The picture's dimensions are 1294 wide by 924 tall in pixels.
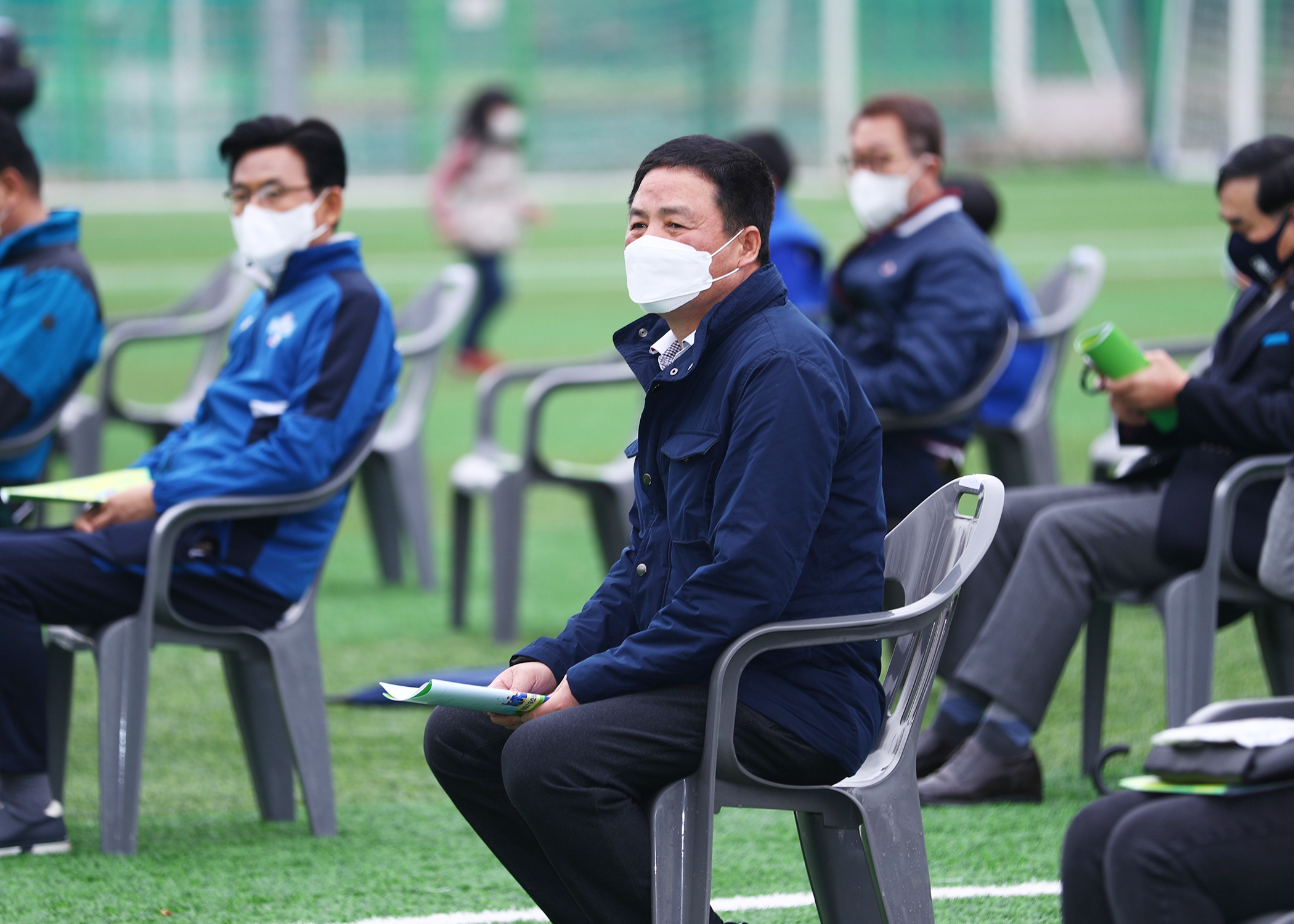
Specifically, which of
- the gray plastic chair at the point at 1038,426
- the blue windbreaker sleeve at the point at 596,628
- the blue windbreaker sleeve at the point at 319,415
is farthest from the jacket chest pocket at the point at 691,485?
the gray plastic chair at the point at 1038,426

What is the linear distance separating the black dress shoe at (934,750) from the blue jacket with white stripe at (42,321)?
2251 mm

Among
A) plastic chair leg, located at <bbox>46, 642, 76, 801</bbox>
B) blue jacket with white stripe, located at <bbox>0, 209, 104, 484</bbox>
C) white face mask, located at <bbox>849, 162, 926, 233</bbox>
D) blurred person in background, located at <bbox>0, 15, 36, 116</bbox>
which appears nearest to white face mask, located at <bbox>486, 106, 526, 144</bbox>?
blurred person in background, located at <bbox>0, 15, 36, 116</bbox>

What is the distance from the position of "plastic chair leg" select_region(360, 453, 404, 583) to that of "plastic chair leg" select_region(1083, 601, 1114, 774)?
313cm

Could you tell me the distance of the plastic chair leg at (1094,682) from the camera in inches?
178

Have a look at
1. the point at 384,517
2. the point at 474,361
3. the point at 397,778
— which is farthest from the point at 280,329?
the point at 474,361

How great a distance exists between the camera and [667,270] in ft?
9.71

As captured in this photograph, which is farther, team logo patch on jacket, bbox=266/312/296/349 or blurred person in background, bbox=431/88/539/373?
blurred person in background, bbox=431/88/539/373

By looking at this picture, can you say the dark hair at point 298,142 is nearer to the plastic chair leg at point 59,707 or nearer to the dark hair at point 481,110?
the plastic chair leg at point 59,707

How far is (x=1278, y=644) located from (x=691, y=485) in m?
1.93

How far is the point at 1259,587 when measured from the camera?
4051mm

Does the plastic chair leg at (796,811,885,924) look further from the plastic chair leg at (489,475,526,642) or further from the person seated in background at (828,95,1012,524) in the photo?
the plastic chair leg at (489,475,526,642)

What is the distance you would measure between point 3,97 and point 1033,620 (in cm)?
489

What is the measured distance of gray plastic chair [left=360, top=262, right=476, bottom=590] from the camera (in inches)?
265

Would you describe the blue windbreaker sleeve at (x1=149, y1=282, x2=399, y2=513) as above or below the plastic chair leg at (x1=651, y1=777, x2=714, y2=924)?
above
